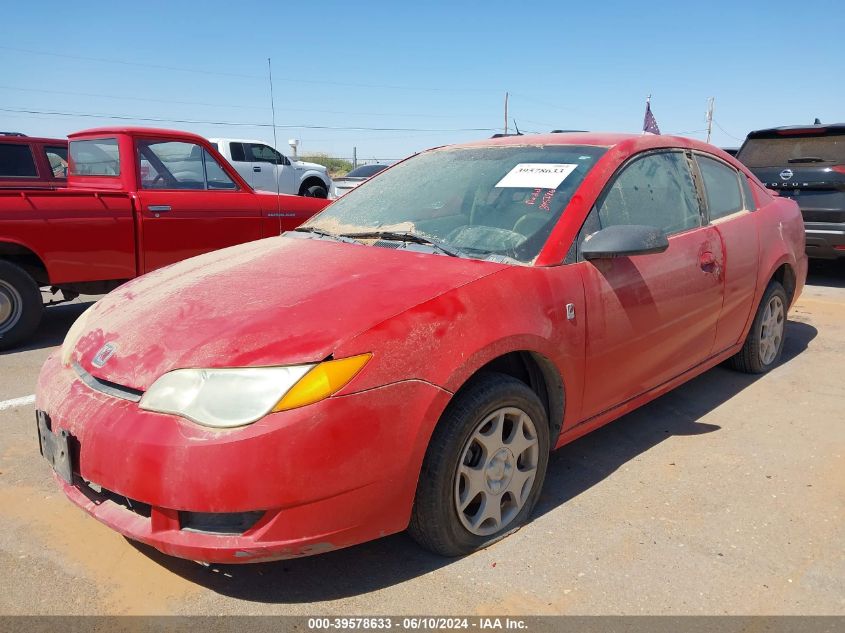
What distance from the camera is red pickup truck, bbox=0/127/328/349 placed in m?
5.38

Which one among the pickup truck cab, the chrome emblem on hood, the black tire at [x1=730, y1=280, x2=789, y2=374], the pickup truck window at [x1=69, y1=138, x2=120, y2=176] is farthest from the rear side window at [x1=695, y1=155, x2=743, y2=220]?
the pickup truck cab

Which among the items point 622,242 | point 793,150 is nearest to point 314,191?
point 793,150

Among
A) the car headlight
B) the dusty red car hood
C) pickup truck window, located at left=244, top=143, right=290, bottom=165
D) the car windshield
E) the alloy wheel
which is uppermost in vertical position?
pickup truck window, located at left=244, top=143, right=290, bottom=165

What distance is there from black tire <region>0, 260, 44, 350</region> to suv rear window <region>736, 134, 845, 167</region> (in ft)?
25.1

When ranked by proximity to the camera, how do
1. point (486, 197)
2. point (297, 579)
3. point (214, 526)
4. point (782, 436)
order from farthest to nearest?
point (782, 436) → point (486, 197) → point (297, 579) → point (214, 526)

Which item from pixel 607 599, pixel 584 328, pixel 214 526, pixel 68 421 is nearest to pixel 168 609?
pixel 214 526

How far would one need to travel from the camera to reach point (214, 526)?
85.2 inches

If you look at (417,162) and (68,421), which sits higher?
(417,162)

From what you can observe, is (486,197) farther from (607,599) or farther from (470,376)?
(607,599)

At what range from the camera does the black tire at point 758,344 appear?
446 centimetres

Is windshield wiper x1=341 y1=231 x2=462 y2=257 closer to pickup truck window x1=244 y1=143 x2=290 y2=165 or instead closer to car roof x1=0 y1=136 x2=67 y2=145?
car roof x1=0 y1=136 x2=67 y2=145

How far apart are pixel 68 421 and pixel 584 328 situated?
6.49 ft

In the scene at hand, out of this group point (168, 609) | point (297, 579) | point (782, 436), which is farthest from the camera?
point (782, 436)

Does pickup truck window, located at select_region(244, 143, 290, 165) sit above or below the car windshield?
above
